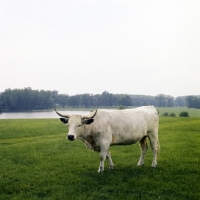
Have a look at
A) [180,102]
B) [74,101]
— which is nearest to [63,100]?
[74,101]

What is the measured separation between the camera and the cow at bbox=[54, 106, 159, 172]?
9047mm

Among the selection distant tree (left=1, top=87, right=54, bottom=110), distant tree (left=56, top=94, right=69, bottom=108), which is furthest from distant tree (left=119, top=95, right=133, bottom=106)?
distant tree (left=1, top=87, right=54, bottom=110)

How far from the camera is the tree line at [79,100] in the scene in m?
47.0

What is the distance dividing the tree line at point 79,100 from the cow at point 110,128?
3464cm

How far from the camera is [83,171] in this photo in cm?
970

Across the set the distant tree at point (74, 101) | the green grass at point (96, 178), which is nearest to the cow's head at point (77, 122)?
the green grass at point (96, 178)

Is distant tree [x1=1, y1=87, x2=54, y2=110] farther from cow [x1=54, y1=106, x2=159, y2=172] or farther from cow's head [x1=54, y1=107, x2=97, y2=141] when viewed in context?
cow's head [x1=54, y1=107, x2=97, y2=141]

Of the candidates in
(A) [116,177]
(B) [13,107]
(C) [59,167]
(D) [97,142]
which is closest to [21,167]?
(C) [59,167]

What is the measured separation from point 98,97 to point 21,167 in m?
39.2

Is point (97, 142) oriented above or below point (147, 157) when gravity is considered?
above

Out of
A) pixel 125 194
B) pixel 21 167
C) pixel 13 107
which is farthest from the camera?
pixel 13 107

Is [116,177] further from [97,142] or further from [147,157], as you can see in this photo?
[147,157]

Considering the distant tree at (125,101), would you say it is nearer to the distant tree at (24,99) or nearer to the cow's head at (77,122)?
the distant tree at (24,99)

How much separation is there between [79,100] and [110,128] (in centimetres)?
4071
